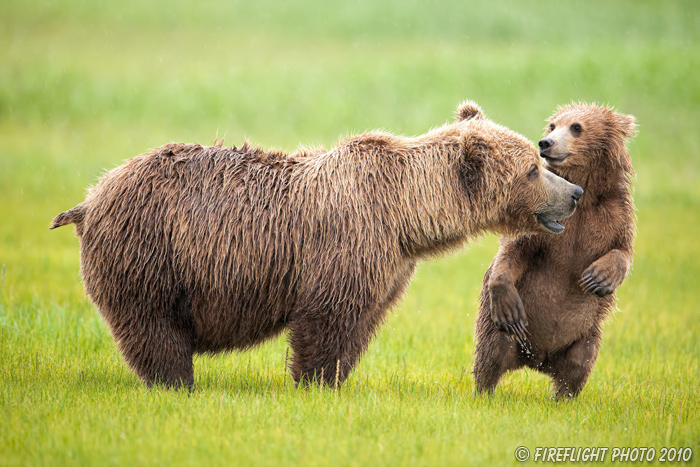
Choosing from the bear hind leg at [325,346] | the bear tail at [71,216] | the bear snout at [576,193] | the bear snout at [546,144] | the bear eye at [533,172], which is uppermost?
the bear snout at [546,144]

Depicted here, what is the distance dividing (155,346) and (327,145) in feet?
59.4

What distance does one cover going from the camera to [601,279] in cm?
600

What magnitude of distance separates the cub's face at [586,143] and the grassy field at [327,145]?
1.85 metres

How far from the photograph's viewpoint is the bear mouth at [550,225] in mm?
6219

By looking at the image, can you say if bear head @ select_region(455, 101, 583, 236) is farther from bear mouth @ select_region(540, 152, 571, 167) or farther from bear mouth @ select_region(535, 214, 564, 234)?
bear mouth @ select_region(540, 152, 571, 167)

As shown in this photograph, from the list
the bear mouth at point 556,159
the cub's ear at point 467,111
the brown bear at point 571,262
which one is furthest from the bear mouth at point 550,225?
the cub's ear at point 467,111

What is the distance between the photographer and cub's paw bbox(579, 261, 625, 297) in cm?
600

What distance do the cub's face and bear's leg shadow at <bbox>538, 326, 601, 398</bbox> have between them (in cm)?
137

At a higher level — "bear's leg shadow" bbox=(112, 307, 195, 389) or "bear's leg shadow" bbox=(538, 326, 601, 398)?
"bear's leg shadow" bbox=(112, 307, 195, 389)

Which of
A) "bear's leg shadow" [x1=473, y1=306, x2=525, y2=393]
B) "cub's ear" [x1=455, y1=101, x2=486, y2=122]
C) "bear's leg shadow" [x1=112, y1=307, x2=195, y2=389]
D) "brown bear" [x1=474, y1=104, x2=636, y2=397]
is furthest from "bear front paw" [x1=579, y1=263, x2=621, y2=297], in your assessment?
"bear's leg shadow" [x1=112, y1=307, x2=195, y2=389]

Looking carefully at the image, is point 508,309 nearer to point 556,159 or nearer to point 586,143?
point 556,159

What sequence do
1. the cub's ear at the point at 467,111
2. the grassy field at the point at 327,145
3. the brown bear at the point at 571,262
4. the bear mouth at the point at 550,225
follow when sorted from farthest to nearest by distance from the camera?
1. the cub's ear at the point at 467,111
2. the brown bear at the point at 571,262
3. the bear mouth at the point at 550,225
4. the grassy field at the point at 327,145

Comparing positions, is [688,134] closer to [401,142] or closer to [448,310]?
[448,310]

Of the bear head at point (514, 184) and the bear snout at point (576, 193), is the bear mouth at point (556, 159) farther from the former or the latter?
the bear snout at point (576, 193)
